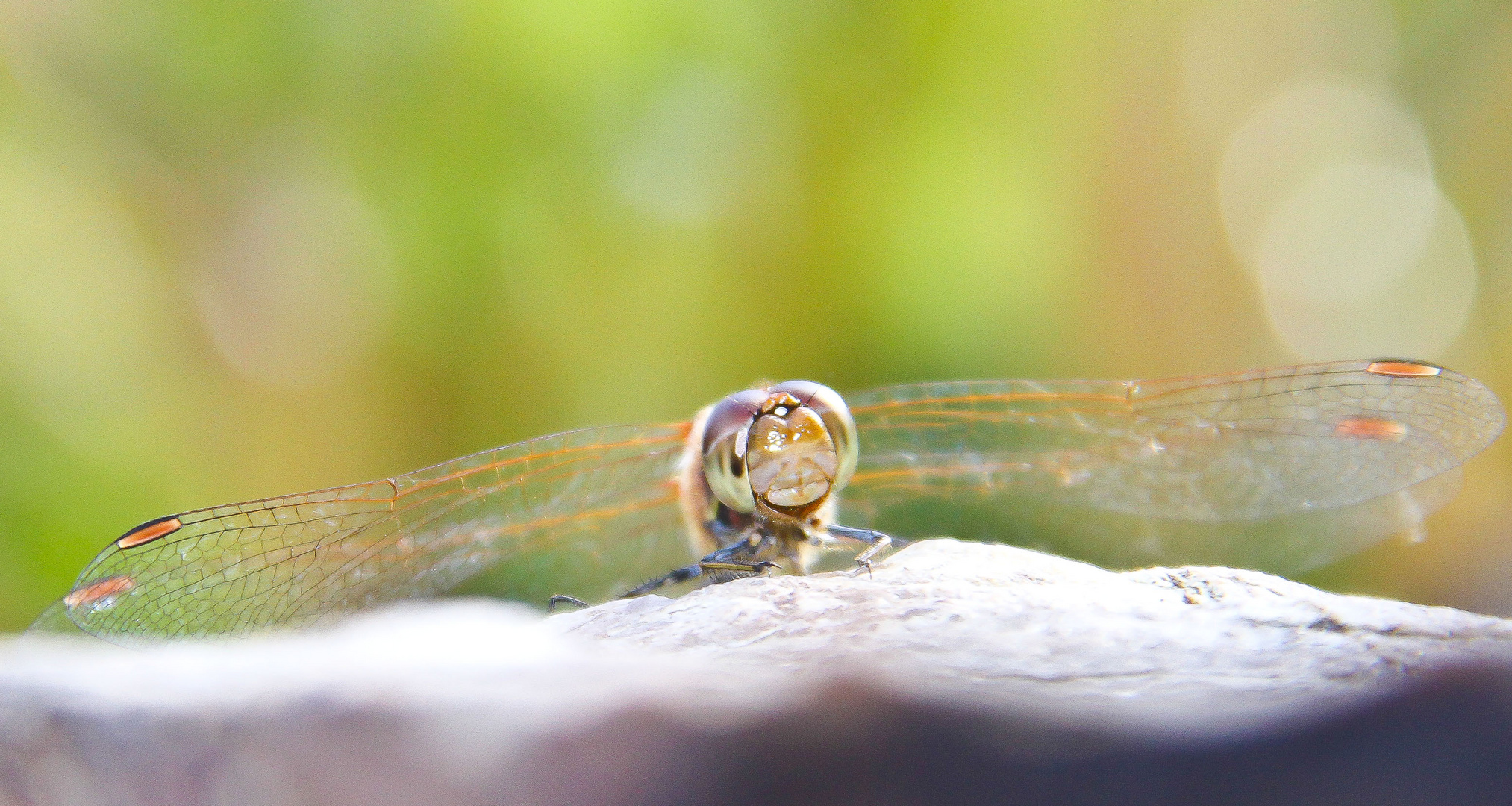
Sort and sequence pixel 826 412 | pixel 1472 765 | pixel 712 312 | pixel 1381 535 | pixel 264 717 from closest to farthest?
1. pixel 1472 765
2. pixel 264 717
3. pixel 826 412
4. pixel 1381 535
5. pixel 712 312

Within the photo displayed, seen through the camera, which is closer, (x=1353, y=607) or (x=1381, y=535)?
(x=1353, y=607)

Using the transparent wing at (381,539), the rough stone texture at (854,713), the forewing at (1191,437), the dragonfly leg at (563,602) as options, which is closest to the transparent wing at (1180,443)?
the forewing at (1191,437)

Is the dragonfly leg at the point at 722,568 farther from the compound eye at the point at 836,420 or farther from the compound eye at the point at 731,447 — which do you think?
the compound eye at the point at 836,420

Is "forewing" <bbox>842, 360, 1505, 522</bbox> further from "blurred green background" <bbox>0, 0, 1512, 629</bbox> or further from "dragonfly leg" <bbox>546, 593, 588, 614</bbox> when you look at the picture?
"blurred green background" <bbox>0, 0, 1512, 629</bbox>

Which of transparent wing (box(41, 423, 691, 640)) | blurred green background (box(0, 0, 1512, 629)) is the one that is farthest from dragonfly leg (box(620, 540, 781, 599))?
blurred green background (box(0, 0, 1512, 629))

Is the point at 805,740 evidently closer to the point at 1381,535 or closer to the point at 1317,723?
the point at 1317,723

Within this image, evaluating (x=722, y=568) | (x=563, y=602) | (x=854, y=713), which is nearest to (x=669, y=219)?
(x=563, y=602)

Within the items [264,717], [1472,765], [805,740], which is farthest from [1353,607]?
[264,717]

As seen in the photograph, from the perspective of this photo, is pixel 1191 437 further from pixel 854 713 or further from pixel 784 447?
pixel 854 713
